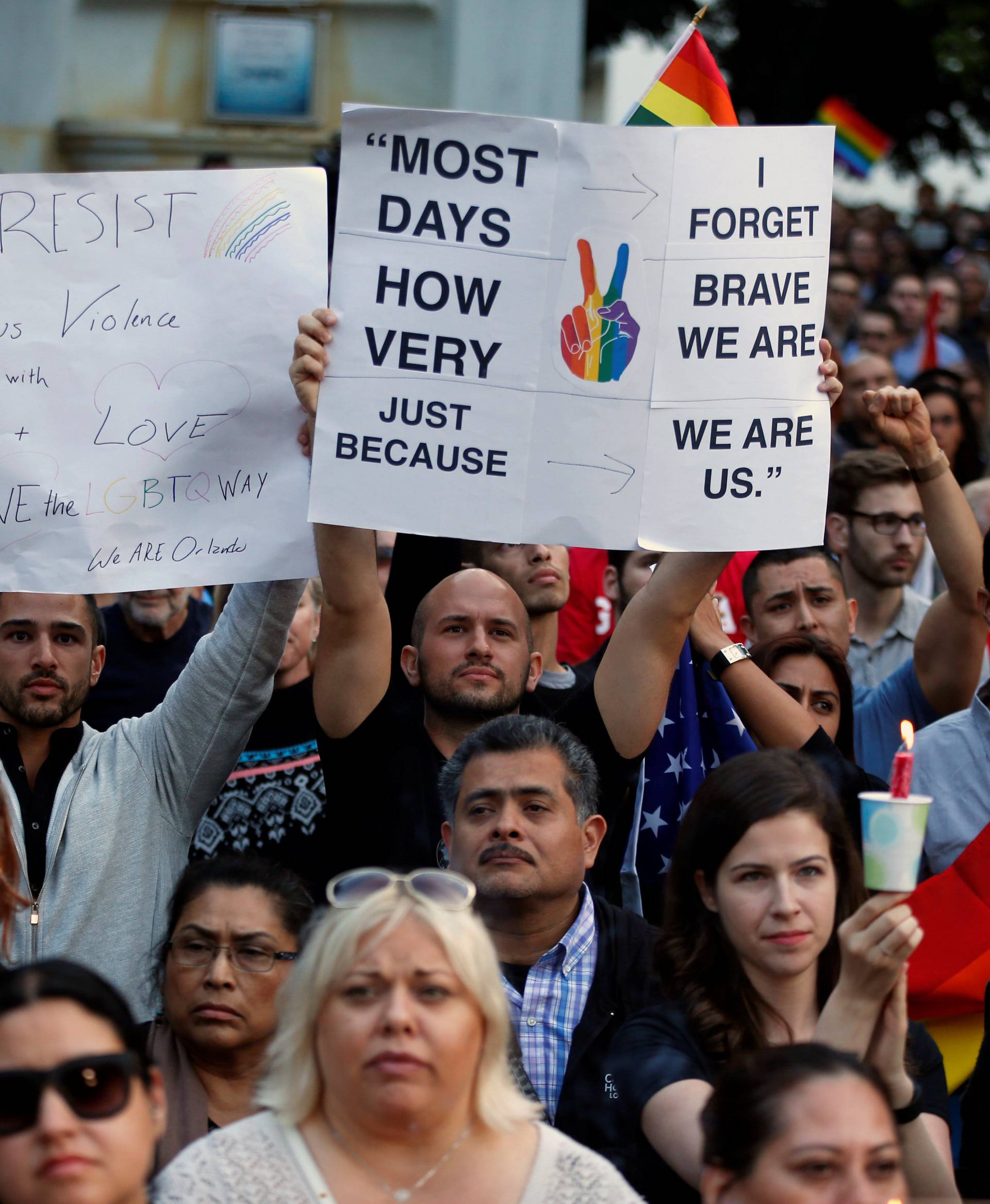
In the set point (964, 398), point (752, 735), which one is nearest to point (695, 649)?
point (752, 735)

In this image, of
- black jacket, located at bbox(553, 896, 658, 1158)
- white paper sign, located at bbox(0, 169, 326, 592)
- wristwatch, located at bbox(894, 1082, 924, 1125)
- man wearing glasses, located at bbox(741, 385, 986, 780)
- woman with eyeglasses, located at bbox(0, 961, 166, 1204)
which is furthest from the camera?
man wearing glasses, located at bbox(741, 385, 986, 780)

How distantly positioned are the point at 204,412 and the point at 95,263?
44 centimetres

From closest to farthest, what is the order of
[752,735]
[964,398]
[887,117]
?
[752,735] < [964,398] < [887,117]

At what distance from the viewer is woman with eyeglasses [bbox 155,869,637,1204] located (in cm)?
270

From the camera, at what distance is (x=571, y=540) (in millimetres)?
4215

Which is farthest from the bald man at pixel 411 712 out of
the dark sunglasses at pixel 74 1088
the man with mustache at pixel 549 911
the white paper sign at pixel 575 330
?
the dark sunglasses at pixel 74 1088

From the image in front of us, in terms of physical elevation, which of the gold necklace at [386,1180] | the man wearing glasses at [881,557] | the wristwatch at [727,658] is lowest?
the gold necklace at [386,1180]

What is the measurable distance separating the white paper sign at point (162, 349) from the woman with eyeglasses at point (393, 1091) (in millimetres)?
1647

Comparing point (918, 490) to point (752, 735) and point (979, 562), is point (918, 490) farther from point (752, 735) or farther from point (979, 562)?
point (752, 735)

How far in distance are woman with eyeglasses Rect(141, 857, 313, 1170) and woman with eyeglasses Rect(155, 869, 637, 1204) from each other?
0.96 meters

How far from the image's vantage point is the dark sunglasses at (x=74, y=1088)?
2.58m

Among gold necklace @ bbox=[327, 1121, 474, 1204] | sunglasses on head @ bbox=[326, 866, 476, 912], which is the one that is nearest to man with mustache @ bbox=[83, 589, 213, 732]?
sunglasses on head @ bbox=[326, 866, 476, 912]

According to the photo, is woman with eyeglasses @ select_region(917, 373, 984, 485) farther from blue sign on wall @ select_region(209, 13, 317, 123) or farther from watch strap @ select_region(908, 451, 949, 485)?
blue sign on wall @ select_region(209, 13, 317, 123)

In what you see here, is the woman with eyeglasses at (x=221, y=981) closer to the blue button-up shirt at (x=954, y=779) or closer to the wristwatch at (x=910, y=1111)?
the wristwatch at (x=910, y=1111)
